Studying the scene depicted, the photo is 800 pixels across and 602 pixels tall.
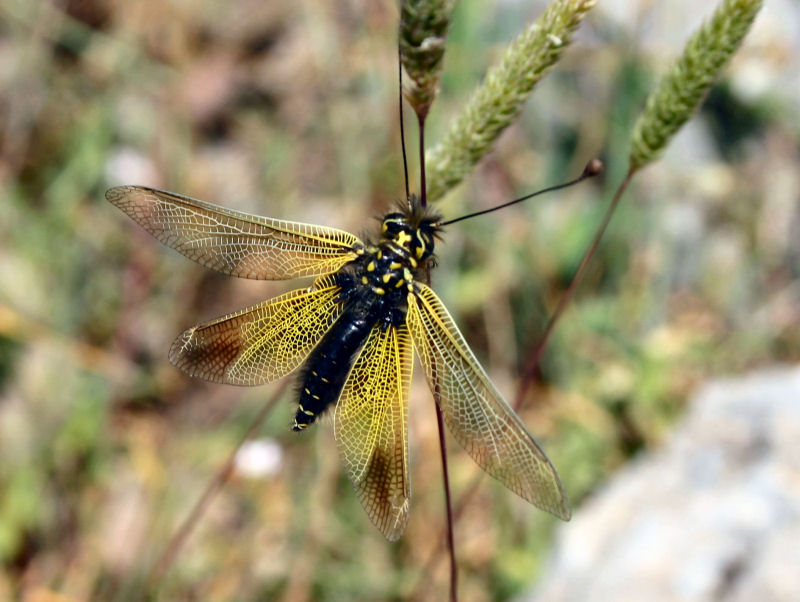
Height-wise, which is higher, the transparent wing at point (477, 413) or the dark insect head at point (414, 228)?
the dark insect head at point (414, 228)

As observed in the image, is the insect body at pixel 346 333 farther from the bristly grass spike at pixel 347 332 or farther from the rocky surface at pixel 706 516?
the rocky surface at pixel 706 516

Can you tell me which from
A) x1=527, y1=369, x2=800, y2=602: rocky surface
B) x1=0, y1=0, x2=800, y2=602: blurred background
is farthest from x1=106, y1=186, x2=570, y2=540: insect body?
x1=527, y1=369, x2=800, y2=602: rocky surface

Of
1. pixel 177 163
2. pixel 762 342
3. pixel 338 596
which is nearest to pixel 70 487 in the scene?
pixel 338 596

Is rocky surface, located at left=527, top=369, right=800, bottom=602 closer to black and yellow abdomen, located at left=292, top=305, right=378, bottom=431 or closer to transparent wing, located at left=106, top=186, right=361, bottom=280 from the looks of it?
black and yellow abdomen, located at left=292, top=305, right=378, bottom=431

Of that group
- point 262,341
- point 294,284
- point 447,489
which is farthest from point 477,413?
point 294,284

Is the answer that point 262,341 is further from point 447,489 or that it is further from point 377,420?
point 447,489

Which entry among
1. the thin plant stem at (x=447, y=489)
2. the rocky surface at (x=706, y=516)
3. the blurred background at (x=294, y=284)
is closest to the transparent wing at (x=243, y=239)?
the thin plant stem at (x=447, y=489)

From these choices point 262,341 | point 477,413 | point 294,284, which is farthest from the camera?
point 294,284
